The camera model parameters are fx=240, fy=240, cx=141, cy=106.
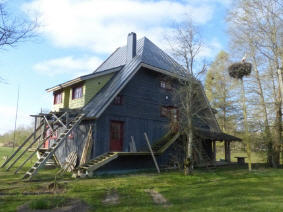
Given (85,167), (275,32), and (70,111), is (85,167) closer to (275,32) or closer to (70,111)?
(70,111)

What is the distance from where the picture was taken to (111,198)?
7316mm

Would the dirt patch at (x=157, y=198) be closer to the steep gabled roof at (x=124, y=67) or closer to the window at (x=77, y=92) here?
the steep gabled roof at (x=124, y=67)

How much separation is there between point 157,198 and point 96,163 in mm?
5086

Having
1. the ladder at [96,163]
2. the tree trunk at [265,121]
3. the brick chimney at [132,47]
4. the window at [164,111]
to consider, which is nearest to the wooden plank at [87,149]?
the ladder at [96,163]

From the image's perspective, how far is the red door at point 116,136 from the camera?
13.8 m

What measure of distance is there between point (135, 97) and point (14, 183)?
26.5 ft

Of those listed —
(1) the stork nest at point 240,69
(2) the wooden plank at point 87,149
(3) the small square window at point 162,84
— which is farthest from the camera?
(3) the small square window at point 162,84

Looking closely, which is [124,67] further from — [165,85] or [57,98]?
[57,98]

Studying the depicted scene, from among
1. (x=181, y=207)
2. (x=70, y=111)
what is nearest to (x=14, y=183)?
(x=70, y=111)

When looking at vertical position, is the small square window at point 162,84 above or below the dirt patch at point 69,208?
above

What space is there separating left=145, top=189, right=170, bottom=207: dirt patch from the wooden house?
13.3ft

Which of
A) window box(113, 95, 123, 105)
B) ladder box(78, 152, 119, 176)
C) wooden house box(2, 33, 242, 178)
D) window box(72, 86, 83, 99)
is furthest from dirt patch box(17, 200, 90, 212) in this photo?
window box(72, 86, 83, 99)

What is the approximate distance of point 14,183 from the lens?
31.0 feet

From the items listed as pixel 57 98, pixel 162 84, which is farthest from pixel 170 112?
pixel 57 98
